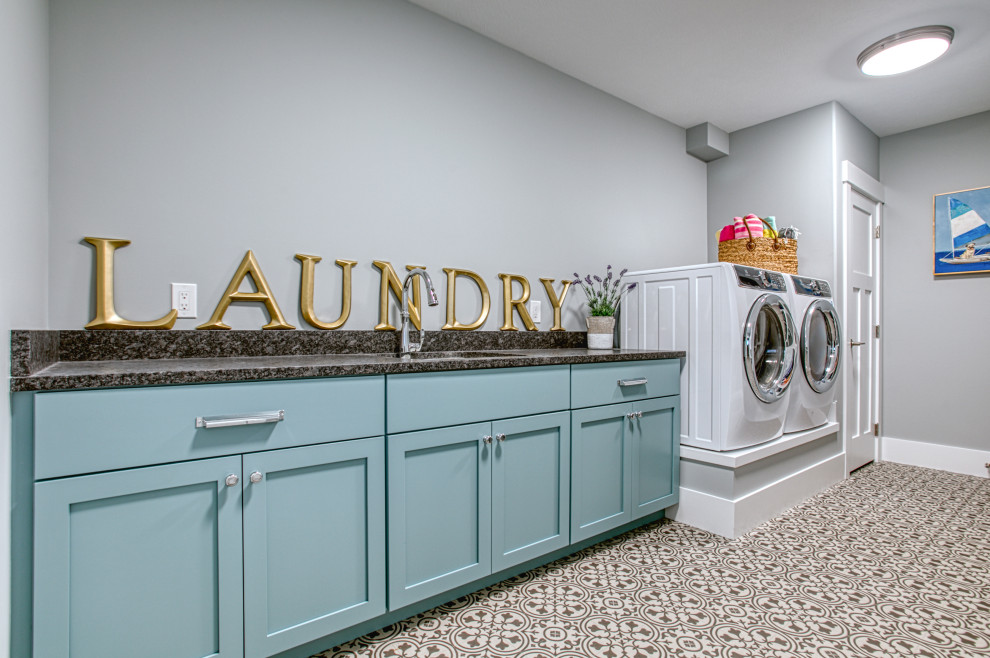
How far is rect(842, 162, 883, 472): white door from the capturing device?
3.20 m

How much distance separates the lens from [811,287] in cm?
285

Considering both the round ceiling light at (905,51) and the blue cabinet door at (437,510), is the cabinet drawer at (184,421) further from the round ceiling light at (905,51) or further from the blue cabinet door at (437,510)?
the round ceiling light at (905,51)

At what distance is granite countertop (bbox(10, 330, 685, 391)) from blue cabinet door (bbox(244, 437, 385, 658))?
22 cm

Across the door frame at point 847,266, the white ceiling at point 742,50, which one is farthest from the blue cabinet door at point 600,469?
the door frame at point 847,266

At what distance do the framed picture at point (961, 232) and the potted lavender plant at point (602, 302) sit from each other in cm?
221

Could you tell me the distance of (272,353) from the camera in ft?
5.86

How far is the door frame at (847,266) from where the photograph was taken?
10.3 ft

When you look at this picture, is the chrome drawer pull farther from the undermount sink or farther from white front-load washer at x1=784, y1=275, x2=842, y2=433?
white front-load washer at x1=784, y1=275, x2=842, y2=433

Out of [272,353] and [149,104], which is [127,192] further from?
[272,353]

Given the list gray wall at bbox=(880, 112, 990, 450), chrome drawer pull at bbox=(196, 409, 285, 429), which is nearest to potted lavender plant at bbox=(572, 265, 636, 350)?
chrome drawer pull at bbox=(196, 409, 285, 429)

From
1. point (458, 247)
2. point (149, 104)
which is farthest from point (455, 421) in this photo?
point (149, 104)

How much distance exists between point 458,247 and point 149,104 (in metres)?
1.21

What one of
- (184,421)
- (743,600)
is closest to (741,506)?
(743,600)

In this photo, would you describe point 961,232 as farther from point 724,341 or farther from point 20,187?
point 20,187
